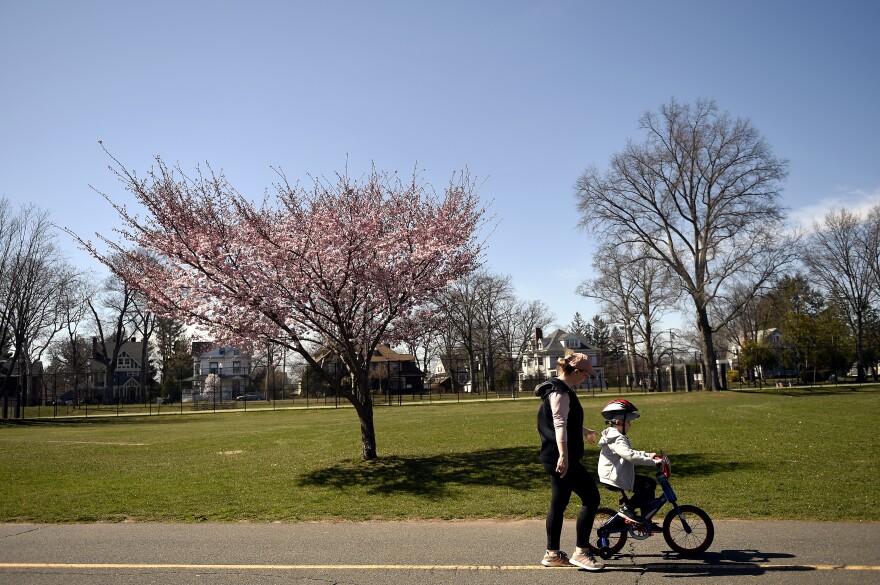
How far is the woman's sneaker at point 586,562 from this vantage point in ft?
19.8

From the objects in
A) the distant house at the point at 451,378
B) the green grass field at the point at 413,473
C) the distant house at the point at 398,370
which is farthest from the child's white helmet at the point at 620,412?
the distant house at the point at 398,370

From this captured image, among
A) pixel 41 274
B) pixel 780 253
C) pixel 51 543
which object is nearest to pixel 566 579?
pixel 51 543

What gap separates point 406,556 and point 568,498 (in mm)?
1950

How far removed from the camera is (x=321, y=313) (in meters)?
14.9

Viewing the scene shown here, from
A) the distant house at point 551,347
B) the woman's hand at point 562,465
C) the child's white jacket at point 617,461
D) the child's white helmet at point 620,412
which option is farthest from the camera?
the distant house at point 551,347

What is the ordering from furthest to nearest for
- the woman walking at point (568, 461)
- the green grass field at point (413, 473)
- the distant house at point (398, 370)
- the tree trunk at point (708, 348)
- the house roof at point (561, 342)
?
the house roof at point (561, 342)
the distant house at point (398, 370)
the tree trunk at point (708, 348)
the green grass field at point (413, 473)
the woman walking at point (568, 461)

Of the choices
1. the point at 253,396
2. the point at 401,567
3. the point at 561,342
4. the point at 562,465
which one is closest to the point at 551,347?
the point at 561,342

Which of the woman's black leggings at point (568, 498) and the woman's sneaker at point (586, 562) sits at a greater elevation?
the woman's black leggings at point (568, 498)

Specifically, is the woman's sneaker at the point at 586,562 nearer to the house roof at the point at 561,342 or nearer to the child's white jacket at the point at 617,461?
the child's white jacket at the point at 617,461

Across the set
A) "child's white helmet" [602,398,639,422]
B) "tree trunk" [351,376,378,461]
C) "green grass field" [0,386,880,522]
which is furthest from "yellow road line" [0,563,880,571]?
"tree trunk" [351,376,378,461]

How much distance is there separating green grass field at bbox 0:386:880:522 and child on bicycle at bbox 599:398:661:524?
2.95 meters

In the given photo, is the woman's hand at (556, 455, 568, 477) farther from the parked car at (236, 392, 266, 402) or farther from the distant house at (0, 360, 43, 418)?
the parked car at (236, 392, 266, 402)

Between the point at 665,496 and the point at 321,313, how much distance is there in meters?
10.0

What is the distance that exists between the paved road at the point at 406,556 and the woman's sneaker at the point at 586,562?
72 millimetres
